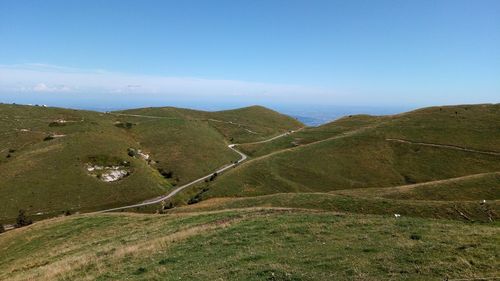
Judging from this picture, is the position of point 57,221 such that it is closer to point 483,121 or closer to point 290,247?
point 290,247

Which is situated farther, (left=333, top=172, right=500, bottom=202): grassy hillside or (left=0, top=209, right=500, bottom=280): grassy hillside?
(left=333, top=172, right=500, bottom=202): grassy hillside

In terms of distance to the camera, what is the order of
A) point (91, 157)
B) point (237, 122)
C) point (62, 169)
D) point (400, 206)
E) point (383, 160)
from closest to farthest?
point (400, 206), point (383, 160), point (62, 169), point (91, 157), point (237, 122)

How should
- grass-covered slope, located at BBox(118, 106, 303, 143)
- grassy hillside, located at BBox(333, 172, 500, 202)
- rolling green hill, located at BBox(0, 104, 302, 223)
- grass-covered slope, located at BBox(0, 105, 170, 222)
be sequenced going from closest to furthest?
grassy hillside, located at BBox(333, 172, 500, 202) < grass-covered slope, located at BBox(0, 105, 170, 222) < rolling green hill, located at BBox(0, 104, 302, 223) < grass-covered slope, located at BBox(118, 106, 303, 143)

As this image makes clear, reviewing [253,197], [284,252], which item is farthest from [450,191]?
[284,252]

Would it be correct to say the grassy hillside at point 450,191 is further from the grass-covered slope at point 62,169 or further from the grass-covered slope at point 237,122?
the grass-covered slope at point 237,122

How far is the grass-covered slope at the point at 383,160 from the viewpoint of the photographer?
3051 inches

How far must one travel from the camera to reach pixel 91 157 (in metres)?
95.6

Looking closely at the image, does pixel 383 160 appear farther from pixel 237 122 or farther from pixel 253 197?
pixel 237 122

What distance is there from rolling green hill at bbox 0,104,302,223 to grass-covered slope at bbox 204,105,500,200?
22899 mm

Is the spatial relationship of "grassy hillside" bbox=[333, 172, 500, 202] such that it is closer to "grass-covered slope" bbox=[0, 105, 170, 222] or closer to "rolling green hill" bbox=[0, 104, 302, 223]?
"rolling green hill" bbox=[0, 104, 302, 223]

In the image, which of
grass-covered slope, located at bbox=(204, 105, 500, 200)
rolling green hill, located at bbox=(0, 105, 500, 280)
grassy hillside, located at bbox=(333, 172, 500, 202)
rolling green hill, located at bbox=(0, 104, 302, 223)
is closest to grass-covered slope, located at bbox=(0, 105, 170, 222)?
rolling green hill, located at bbox=(0, 104, 302, 223)

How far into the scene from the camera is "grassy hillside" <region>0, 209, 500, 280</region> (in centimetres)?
1602

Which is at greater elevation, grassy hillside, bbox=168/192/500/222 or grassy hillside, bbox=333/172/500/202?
grassy hillside, bbox=168/192/500/222

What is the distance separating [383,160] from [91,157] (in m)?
74.7
